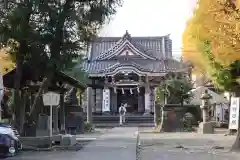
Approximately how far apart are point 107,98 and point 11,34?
1284 inches

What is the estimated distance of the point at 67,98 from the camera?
122 ft

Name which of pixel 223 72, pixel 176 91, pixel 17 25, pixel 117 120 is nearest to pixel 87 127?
pixel 176 91

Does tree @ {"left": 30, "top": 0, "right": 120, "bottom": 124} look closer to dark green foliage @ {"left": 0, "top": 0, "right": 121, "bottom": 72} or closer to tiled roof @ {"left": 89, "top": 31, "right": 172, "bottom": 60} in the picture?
dark green foliage @ {"left": 0, "top": 0, "right": 121, "bottom": 72}

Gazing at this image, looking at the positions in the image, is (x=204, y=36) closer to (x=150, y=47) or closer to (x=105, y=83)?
(x=105, y=83)

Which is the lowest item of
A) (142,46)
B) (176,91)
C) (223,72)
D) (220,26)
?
(176,91)

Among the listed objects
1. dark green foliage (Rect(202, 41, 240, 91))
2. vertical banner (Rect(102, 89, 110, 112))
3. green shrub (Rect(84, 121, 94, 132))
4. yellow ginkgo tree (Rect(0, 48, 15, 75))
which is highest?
yellow ginkgo tree (Rect(0, 48, 15, 75))

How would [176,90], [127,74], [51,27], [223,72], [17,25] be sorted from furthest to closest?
[127,74] → [176,90] → [51,27] → [17,25] → [223,72]

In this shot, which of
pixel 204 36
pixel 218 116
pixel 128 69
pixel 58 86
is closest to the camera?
pixel 204 36

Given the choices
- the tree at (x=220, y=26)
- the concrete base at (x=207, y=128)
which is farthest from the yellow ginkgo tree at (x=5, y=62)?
the concrete base at (x=207, y=128)

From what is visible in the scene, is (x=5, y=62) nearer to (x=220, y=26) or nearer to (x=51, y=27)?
(x=51, y=27)

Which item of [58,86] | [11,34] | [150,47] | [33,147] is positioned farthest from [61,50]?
[150,47]

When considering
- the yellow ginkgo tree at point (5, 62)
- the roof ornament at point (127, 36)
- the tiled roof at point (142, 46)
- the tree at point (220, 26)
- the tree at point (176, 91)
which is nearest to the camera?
the tree at point (220, 26)

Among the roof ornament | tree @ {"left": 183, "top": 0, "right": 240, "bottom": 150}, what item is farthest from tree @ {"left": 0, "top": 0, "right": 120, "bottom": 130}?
the roof ornament

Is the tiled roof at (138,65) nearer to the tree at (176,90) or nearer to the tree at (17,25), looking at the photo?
the tree at (176,90)
